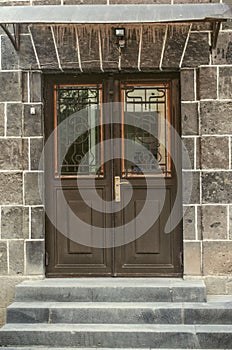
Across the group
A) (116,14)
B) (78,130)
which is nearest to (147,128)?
(78,130)

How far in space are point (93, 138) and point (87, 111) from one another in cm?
33

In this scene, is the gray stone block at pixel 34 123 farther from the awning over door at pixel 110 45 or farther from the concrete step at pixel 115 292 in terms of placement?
the concrete step at pixel 115 292

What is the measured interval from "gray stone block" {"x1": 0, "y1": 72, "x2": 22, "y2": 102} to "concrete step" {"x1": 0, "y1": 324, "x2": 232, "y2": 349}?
8.48 ft

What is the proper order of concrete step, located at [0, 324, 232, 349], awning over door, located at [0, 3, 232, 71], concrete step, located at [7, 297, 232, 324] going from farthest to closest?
awning over door, located at [0, 3, 232, 71], concrete step, located at [7, 297, 232, 324], concrete step, located at [0, 324, 232, 349]

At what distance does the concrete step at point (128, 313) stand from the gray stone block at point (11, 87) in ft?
7.77

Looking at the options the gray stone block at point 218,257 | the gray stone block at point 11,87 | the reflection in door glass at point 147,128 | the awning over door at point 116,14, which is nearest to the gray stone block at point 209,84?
the reflection in door glass at point 147,128

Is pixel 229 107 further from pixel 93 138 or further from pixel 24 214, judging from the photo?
pixel 24 214

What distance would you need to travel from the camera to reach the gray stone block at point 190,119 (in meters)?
6.81

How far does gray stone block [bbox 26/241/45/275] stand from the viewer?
690cm

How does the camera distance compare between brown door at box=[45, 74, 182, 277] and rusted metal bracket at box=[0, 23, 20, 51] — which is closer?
rusted metal bracket at box=[0, 23, 20, 51]

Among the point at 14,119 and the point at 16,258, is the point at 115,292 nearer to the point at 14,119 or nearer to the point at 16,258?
the point at 16,258

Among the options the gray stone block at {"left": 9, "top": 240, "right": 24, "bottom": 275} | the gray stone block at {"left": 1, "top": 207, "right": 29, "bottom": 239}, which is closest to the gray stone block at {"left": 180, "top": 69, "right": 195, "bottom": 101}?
the gray stone block at {"left": 1, "top": 207, "right": 29, "bottom": 239}

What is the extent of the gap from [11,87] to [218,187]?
2650 mm

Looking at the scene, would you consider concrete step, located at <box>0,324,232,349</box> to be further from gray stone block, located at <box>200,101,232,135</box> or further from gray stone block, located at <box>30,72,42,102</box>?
gray stone block, located at <box>30,72,42,102</box>
